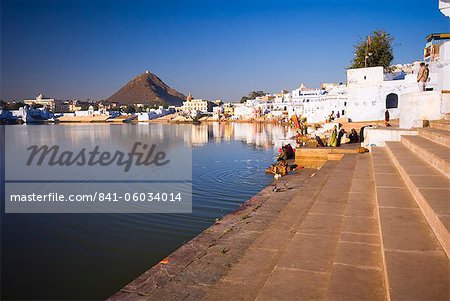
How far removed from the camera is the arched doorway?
25.6m

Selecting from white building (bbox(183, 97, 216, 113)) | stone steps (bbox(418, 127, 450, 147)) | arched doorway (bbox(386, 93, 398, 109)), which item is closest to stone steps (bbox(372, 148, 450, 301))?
stone steps (bbox(418, 127, 450, 147))

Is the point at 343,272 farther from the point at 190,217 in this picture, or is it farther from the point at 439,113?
the point at 439,113

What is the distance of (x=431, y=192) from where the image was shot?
12.9 feet

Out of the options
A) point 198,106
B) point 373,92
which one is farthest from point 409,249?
point 198,106

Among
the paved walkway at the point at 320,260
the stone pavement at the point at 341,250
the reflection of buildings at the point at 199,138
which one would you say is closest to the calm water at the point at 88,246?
the stone pavement at the point at 341,250

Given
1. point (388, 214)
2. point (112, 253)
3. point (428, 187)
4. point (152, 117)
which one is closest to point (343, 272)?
point (388, 214)

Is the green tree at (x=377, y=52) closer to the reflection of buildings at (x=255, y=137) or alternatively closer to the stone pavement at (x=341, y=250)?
the reflection of buildings at (x=255, y=137)

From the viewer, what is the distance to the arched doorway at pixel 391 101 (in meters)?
25.6

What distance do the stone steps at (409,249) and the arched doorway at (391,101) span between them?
22751 millimetres

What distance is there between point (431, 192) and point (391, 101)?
24.6m

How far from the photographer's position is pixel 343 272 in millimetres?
3152

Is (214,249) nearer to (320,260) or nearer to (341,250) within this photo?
(320,260)

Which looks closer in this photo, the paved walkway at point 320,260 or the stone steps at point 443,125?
the paved walkway at point 320,260

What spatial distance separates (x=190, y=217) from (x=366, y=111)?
20.7 metres
